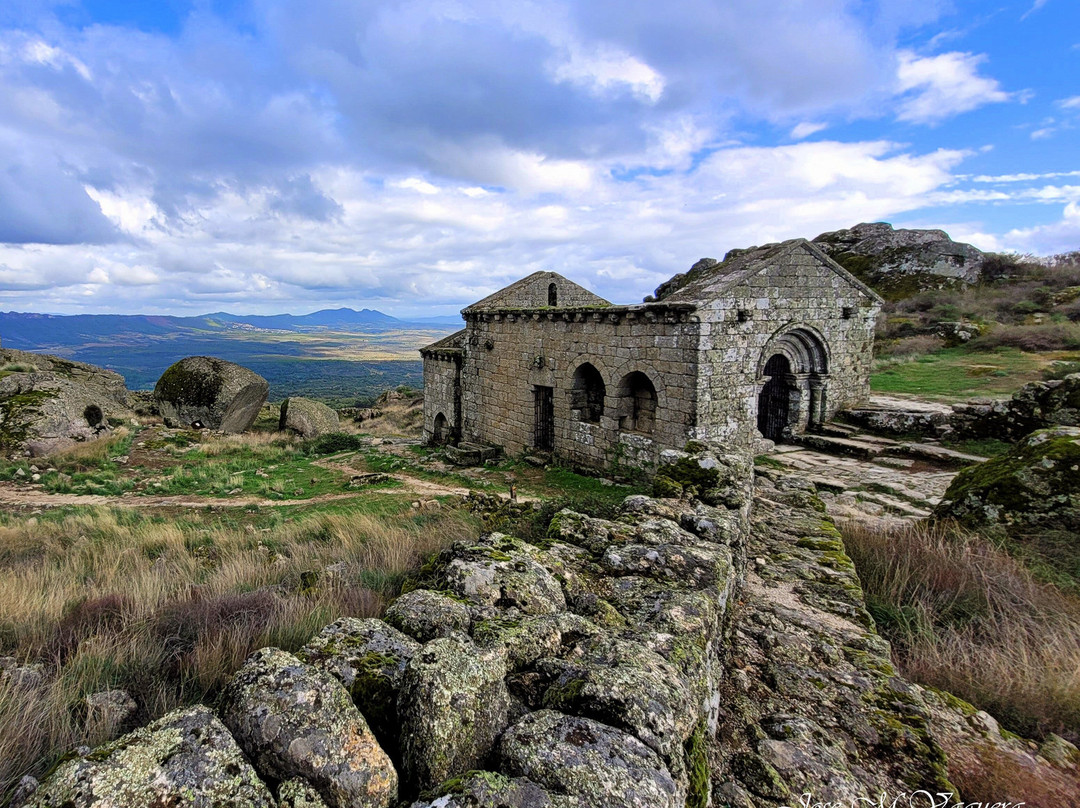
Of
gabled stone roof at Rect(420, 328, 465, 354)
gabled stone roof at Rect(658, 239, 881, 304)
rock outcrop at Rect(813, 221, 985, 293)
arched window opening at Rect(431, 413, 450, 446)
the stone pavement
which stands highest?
rock outcrop at Rect(813, 221, 985, 293)

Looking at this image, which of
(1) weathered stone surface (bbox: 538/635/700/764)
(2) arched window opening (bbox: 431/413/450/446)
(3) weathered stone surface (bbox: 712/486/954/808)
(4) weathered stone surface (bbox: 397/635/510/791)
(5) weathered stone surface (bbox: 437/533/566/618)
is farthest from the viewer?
(2) arched window opening (bbox: 431/413/450/446)

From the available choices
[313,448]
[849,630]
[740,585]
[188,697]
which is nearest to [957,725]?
[849,630]

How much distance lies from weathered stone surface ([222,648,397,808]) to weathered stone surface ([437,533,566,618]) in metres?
0.89

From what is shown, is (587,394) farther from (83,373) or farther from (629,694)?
(83,373)

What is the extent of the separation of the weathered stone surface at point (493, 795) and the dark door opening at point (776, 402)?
1333cm

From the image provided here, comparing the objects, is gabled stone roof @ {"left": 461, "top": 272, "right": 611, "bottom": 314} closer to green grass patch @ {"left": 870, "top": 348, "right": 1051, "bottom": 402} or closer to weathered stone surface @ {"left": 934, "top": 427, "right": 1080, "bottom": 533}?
green grass patch @ {"left": 870, "top": 348, "right": 1051, "bottom": 402}

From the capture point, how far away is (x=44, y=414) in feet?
49.7

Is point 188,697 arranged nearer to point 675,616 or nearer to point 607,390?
point 675,616

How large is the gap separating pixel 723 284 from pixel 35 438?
17.9m

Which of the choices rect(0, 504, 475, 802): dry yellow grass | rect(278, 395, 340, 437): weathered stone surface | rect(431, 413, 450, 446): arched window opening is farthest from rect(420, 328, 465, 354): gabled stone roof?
rect(0, 504, 475, 802): dry yellow grass

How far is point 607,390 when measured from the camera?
514 inches

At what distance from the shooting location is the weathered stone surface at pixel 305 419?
21.6 metres

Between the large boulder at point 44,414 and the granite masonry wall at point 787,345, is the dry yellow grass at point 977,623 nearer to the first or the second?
the granite masonry wall at point 787,345

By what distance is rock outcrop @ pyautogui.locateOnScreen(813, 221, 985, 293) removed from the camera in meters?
30.0
